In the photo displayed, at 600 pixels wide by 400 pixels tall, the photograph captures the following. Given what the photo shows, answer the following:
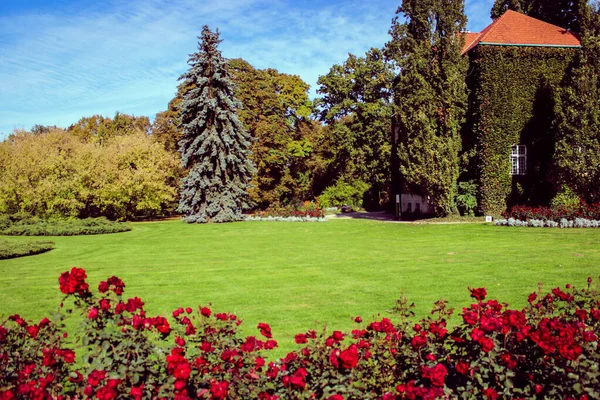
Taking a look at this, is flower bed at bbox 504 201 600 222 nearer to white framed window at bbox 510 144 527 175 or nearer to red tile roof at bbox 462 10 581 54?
white framed window at bbox 510 144 527 175

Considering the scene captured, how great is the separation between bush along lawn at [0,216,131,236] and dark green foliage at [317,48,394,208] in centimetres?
2056

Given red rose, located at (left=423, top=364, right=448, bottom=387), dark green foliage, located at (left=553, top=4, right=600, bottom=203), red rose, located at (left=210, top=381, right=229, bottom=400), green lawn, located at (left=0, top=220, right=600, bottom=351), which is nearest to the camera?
red rose, located at (left=210, top=381, right=229, bottom=400)

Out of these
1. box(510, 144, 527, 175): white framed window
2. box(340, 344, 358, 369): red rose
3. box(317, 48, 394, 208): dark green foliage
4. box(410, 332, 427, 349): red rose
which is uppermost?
box(317, 48, 394, 208): dark green foliage

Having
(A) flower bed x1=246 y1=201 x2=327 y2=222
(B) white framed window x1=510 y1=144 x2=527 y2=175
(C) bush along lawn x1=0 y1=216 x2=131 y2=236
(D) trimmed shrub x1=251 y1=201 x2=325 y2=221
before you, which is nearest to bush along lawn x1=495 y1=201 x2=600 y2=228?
(B) white framed window x1=510 y1=144 x2=527 y2=175

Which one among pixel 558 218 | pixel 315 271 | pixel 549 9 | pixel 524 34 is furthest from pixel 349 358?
pixel 549 9

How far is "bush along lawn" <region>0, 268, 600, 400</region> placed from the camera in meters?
3.08

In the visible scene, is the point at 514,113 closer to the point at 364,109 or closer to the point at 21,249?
the point at 364,109

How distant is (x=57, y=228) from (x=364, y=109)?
992 inches

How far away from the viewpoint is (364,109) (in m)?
38.2

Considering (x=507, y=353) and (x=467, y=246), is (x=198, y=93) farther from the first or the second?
(x=507, y=353)

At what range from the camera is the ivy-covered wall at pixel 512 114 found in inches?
955

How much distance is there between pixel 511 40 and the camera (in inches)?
973

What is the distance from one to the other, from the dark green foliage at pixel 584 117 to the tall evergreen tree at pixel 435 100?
521 centimetres

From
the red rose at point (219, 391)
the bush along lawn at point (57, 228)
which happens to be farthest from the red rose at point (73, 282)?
the bush along lawn at point (57, 228)
